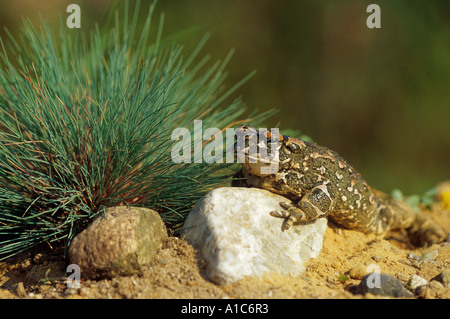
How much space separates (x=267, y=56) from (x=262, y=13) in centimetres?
54

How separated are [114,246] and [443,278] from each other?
5.16 feet

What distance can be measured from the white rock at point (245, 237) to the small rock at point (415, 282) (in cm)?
47

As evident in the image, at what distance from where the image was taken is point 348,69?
5543 mm

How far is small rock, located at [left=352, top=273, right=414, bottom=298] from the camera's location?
1.91m

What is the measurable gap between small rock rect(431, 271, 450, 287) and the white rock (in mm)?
585

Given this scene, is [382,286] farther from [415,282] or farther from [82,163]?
[82,163]

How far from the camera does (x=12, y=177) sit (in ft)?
7.60

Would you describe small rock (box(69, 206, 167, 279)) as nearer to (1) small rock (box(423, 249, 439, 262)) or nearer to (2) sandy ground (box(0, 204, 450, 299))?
(2) sandy ground (box(0, 204, 450, 299))

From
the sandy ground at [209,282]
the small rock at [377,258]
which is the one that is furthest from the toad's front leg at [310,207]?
the small rock at [377,258]

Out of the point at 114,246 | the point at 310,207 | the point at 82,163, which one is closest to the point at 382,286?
the point at 310,207

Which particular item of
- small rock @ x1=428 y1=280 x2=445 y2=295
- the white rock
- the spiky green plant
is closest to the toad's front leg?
the white rock

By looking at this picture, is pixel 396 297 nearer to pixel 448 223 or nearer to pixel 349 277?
pixel 349 277

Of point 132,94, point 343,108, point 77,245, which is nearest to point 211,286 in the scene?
point 77,245
